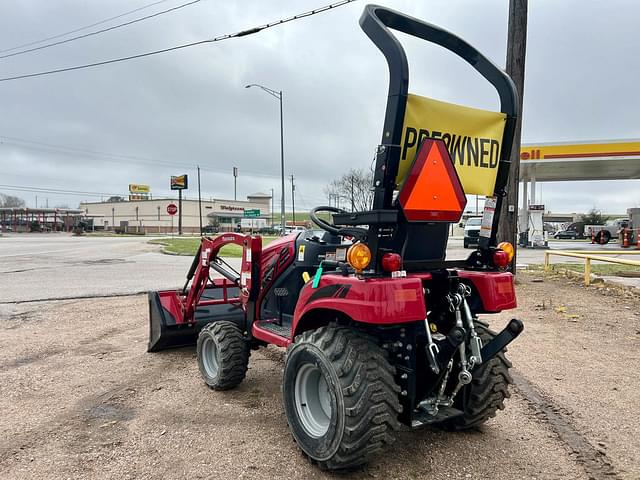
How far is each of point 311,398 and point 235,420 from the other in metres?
0.86

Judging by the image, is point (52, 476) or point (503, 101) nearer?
point (52, 476)

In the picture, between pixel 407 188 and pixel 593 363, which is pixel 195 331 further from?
pixel 593 363

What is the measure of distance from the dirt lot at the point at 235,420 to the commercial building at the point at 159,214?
6845cm

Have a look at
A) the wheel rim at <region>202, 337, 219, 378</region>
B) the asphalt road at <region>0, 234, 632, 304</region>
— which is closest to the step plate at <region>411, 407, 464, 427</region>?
the wheel rim at <region>202, 337, 219, 378</region>

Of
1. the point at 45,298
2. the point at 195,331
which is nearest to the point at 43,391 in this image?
the point at 195,331

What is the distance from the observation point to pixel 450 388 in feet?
11.2

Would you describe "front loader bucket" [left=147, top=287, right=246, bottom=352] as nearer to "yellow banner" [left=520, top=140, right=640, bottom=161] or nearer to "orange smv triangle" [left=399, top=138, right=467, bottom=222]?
"orange smv triangle" [left=399, top=138, right=467, bottom=222]

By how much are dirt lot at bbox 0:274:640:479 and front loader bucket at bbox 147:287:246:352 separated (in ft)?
0.60

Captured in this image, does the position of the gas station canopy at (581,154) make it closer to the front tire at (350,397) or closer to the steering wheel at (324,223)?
the steering wheel at (324,223)

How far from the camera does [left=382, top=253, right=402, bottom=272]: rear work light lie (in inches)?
112

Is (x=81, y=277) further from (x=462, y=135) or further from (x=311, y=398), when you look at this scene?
(x=462, y=135)

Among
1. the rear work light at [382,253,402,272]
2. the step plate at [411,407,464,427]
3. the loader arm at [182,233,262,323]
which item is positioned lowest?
the step plate at [411,407,464,427]

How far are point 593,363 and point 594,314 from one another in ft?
9.05

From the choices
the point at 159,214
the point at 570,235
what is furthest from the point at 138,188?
the point at 570,235
